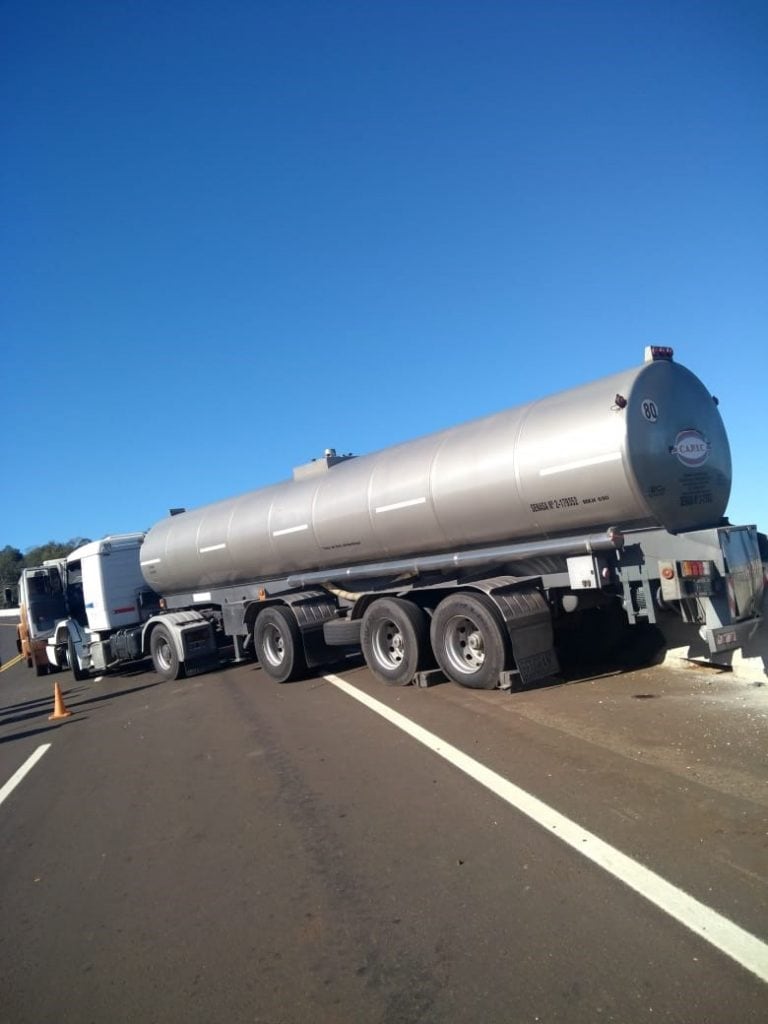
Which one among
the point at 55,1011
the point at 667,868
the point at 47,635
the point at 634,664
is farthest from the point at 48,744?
the point at 47,635

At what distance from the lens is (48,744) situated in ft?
33.3

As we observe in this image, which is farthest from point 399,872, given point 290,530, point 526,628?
point 290,530

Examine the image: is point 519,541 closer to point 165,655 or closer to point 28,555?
point 165,655

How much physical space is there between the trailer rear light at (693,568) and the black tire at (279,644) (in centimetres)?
639

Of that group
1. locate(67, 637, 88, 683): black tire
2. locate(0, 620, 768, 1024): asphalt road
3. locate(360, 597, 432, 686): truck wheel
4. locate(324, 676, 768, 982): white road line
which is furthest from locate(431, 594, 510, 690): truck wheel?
locate(67, 637, 88, 683): black tire

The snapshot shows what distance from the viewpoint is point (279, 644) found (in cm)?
1281

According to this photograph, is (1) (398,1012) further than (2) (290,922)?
No

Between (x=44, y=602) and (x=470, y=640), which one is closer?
(x=470, y=640)

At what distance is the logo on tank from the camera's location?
8164mm

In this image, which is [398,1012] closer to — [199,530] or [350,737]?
[350,737]

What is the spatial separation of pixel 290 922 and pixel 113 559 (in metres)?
14.9

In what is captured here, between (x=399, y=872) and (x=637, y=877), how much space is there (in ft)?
4.45

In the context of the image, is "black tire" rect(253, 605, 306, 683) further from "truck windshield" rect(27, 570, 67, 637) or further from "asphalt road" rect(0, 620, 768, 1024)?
"truck windshield" rect(27, 570, 67, 637)

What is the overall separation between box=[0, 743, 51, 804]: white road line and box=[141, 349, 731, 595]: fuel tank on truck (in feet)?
15.8
